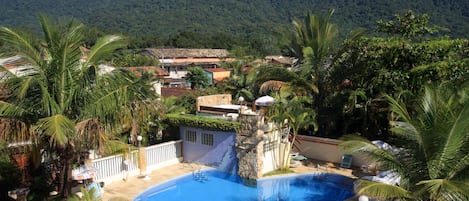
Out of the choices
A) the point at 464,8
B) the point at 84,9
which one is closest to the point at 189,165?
the point at 464,8

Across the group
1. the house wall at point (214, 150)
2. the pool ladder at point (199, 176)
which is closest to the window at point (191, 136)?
the house wall at point (214, 150)

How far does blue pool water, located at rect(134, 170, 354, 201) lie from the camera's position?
1356cm

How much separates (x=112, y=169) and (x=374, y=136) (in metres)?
12.0

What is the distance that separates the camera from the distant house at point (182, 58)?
2294 inches

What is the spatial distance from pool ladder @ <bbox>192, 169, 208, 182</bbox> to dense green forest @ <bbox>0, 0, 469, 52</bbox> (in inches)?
2682

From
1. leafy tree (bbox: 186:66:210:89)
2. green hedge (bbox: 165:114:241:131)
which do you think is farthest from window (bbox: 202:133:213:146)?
leafy tree (bbox: 186:66:210:89)

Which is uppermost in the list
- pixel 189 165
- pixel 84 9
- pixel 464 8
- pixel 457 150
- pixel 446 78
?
pixel 84 9

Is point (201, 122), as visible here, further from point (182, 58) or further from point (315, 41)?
point (182, 58)

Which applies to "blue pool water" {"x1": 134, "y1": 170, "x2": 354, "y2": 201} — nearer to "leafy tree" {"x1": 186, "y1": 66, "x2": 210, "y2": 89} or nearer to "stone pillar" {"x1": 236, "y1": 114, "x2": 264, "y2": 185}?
"stone pillar" {"x1": 236, "y1": 114, "x2": 264, "y2": 185}

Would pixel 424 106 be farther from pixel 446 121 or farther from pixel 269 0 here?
pixel 269 0

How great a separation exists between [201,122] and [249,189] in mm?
3552

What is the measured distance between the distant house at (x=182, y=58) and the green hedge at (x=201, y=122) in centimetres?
3884

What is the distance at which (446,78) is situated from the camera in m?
14.5

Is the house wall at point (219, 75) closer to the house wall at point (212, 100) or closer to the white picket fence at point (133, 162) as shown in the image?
the house wall at point (212, 100)
